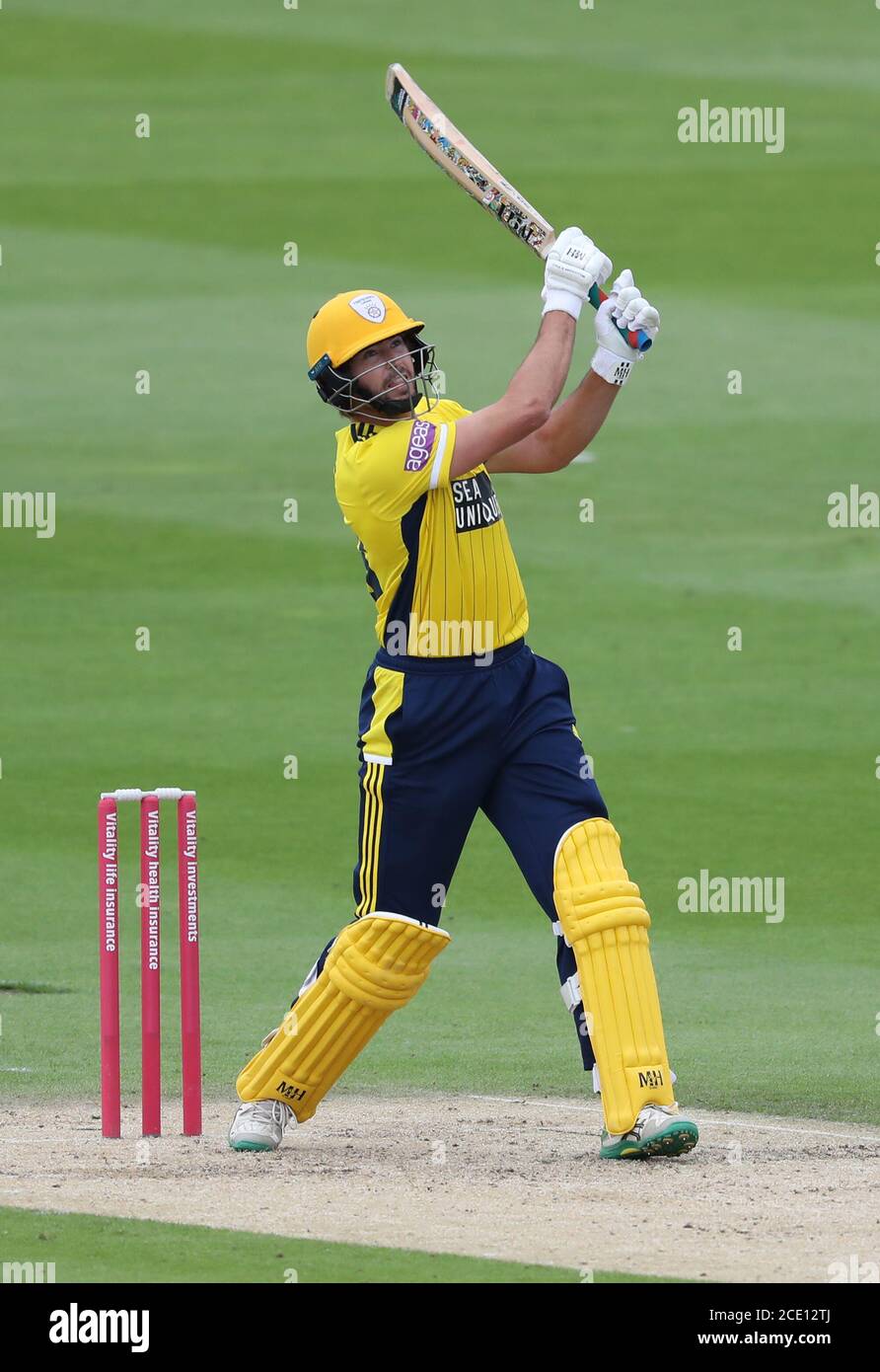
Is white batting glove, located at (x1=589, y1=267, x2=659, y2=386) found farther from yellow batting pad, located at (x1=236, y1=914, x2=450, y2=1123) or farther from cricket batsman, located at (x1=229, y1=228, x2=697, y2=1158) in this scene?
yellow batting pad, located at (x1=236, y1=914, x2=450, y2=1123)

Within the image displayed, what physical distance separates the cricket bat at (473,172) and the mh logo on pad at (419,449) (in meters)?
0.69

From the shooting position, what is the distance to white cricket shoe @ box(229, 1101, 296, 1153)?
6586mm

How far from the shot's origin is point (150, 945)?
6.62 metres

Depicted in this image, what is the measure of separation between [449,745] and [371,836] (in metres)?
0.35

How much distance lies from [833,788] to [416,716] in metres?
6.03

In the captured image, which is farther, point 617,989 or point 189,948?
point 189,948

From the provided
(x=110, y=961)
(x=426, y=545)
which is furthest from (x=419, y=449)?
(x=110, y=961)

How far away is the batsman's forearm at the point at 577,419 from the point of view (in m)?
6.67

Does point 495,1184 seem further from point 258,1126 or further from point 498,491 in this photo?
point 498,491

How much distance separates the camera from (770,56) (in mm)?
29297

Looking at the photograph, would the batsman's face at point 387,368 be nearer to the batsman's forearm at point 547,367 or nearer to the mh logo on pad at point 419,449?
the mh logo on pad at point 419,449

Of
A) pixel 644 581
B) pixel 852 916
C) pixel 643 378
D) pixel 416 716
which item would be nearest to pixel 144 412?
pixel 643 378

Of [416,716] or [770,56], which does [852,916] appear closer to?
[416,716]

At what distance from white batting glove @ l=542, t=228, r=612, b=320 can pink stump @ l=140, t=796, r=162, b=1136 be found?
5.76 ft
